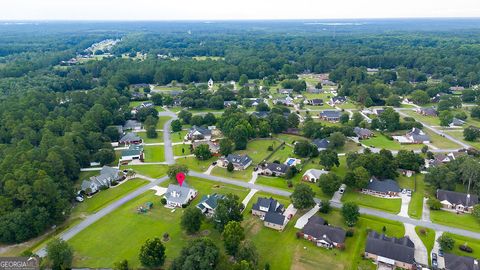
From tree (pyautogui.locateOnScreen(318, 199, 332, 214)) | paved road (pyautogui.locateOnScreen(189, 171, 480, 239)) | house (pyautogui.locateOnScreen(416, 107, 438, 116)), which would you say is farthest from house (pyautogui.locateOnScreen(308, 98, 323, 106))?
tree (pyautogui.locateOnScreen(318, 199, 332, 214))

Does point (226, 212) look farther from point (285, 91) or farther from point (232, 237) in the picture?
point (285, 91)

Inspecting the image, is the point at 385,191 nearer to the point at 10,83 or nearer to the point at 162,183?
the point at 162,183

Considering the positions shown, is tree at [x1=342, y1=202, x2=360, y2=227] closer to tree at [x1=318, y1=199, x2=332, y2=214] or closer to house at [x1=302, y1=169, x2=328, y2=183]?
tree at [x1=318, y1=199, x2=332, y2=214]

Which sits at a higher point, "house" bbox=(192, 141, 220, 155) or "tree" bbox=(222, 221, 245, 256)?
"tree" bbox=(222, 221, 245, 256)

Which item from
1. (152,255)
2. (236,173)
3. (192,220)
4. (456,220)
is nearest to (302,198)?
(192,220)

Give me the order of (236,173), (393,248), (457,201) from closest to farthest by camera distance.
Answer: (393,248)
(457,201)
(236,173)

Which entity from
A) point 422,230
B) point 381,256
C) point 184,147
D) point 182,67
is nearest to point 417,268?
point 381,256
